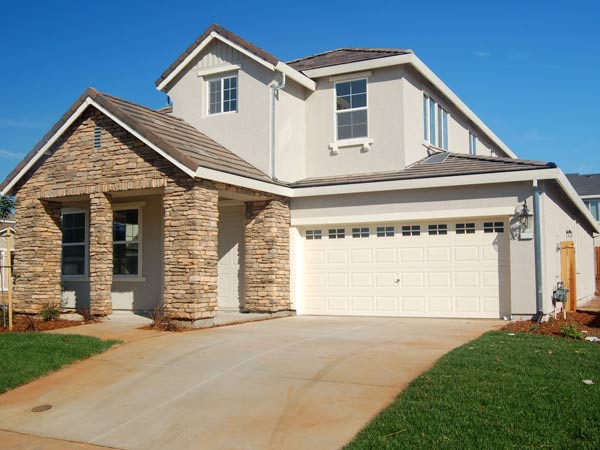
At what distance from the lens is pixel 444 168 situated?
15.3 m

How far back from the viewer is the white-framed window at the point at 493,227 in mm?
14367

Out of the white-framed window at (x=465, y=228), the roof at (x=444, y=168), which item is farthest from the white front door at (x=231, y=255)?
the white-framed window at (x=465, y=228)

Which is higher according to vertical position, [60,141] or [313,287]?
[60,141]

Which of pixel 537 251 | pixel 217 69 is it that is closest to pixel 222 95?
pixel 217 69

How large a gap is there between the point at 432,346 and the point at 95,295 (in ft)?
26.4

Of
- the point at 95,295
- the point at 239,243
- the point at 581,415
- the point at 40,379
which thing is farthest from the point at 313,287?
the point at 581,415

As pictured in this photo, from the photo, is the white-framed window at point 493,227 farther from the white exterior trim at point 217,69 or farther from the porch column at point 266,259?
the white exterior trim at point 217,69

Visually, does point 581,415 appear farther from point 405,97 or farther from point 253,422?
point 405,97

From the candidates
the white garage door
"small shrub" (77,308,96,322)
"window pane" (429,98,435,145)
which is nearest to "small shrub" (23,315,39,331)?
"small shrub" (77,308,96,322)

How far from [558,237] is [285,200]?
7.36m

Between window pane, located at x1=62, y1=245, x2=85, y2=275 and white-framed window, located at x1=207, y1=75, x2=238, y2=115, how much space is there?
5954mm

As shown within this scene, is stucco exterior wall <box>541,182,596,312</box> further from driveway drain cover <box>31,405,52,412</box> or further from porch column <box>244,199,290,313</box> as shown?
driveway drain cover <box>31,405,52,412</box>

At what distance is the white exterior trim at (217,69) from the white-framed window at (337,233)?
5062 mm

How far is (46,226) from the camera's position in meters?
15.8
